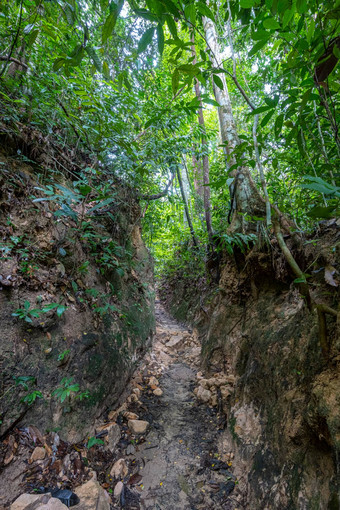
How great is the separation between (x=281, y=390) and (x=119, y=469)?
1.71m

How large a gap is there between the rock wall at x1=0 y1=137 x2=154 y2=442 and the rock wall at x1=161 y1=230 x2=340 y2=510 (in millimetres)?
1549

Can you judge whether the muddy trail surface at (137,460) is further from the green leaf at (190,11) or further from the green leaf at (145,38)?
the green leaf at (190,11)

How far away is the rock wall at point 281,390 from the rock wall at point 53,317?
5.08ft

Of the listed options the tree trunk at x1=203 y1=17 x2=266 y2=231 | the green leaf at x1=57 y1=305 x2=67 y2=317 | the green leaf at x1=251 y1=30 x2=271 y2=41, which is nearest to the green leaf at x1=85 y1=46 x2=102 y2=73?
the green leaf at x1=251 y1=30 x2=271 y2=41

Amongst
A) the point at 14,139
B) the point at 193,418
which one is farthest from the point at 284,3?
the point at 193,418

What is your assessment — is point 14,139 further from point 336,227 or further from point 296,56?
point 336,227

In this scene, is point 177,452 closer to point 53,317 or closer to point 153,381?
point 153,381

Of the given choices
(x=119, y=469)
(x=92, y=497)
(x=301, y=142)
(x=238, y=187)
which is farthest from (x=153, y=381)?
(x=301, y=142)

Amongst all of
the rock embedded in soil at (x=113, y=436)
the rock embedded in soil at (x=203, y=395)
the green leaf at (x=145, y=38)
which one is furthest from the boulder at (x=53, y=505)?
the green leaf at (x=145, y=38)

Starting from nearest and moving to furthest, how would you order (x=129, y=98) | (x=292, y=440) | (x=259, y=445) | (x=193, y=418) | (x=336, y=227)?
(x=292, y=440) → (x=259, y=445) → (x=336, y=227) → (x=193, y=418) → (x=129, y=98)

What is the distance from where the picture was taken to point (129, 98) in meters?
3.38

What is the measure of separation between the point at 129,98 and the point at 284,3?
2859 mm

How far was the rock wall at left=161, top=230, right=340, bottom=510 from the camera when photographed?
1479 millimetres

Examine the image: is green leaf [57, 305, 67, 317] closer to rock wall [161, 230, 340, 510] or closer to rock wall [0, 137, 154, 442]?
rock wall [0, 137, 154, 442]
